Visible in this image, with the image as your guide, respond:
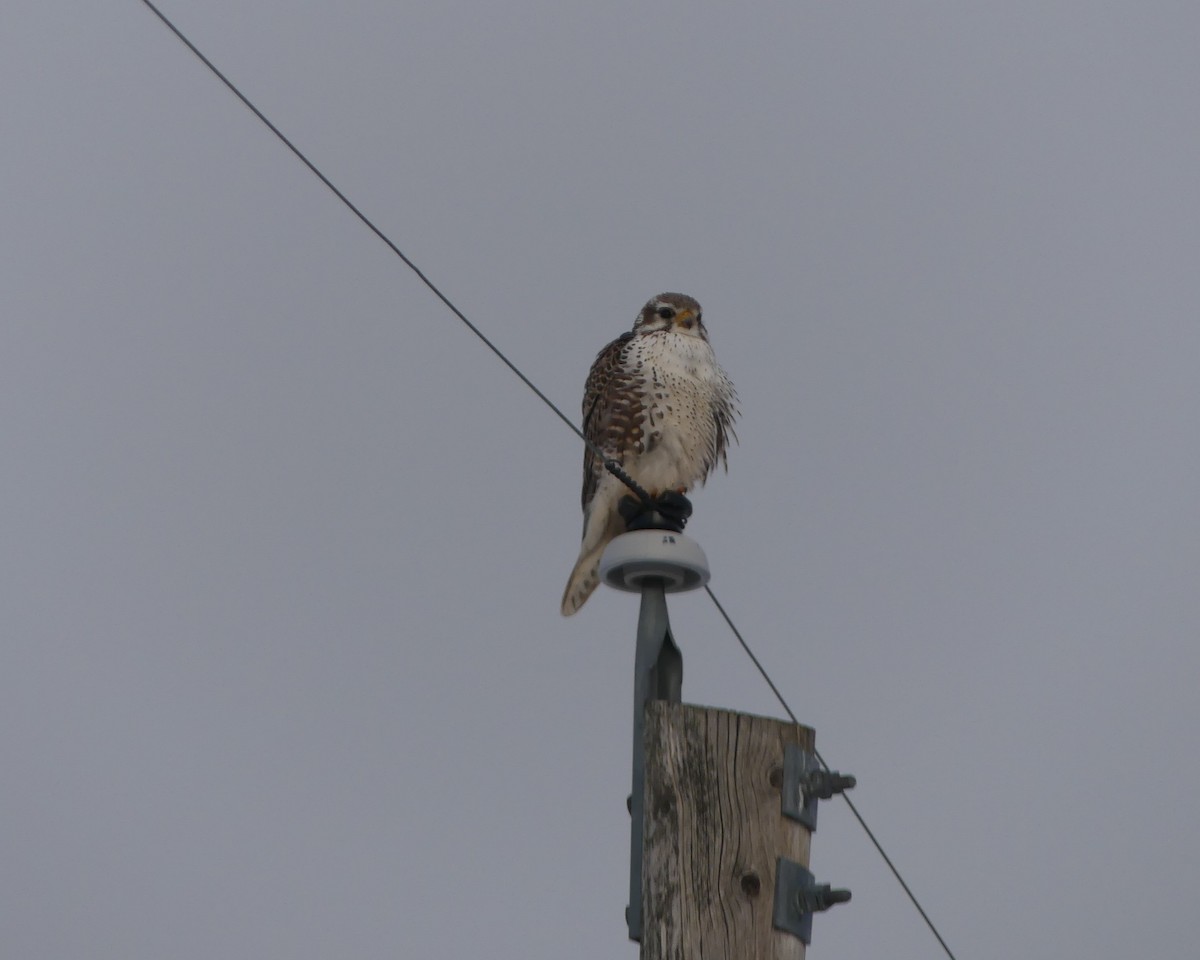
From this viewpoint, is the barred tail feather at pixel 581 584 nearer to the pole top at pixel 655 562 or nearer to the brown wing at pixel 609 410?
the brown wing at pixel 609 410

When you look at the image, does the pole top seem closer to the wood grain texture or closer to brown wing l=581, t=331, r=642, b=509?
the wood grain texture

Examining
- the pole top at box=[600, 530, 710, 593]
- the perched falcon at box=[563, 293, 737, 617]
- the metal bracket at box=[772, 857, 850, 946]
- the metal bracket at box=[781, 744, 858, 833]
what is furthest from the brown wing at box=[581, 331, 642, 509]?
the metal bracket at box=[772, 857, 850, 946]

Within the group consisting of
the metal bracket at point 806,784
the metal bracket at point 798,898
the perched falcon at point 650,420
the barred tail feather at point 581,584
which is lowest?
the metal bracket at point 798,898

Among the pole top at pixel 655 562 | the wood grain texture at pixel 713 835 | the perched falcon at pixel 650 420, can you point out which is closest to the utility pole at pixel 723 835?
the wood grain texture at pixel 713 835

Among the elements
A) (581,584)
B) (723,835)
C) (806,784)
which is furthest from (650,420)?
(723,835)

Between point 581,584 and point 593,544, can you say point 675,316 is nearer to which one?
point 593,544

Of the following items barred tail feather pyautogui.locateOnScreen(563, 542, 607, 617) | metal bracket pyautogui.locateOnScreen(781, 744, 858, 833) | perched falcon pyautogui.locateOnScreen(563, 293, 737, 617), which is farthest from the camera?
barred tail feather pyautogui.locateOnScreen(563, 542, 607, 617)

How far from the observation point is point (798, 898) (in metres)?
3.02

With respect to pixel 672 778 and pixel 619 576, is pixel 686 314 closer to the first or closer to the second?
pixel 619 576

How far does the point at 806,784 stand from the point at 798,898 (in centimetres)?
23

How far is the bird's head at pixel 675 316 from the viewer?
671 centimetres

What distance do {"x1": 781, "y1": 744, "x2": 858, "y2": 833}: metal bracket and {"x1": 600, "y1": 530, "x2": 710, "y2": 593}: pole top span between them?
0.65 meters

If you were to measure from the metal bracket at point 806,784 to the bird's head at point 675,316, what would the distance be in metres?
3.72

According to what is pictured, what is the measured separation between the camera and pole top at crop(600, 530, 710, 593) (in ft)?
12.0
